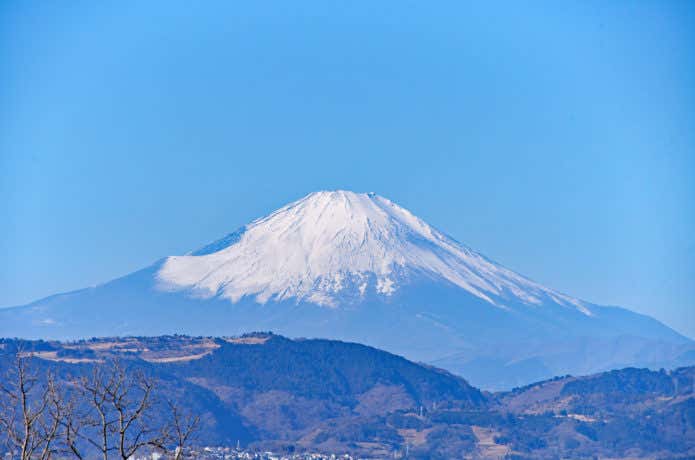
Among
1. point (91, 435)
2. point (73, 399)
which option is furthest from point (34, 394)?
point (73, 399)

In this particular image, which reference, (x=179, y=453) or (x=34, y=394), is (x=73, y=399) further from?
(x=34, y=394)

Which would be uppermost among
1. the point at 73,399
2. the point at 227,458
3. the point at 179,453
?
the point at 227,458

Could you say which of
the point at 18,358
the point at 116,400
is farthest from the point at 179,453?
the point at 18,358

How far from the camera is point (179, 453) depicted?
3666cm

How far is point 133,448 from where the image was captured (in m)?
37.4

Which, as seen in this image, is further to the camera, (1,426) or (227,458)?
(227,458)

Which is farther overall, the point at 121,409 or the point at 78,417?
the point at 78,417

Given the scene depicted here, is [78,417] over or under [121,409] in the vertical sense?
over

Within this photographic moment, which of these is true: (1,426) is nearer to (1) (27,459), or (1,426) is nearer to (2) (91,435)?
(1) (27,459)

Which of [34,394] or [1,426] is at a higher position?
[34,394]

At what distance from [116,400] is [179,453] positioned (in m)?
4.06

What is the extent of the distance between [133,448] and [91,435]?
160 metres

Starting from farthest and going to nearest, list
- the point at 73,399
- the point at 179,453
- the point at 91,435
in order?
the point at 91,435 < the point at 73,399 < the point at 179,453

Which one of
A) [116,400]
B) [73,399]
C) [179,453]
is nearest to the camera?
[179,453]
